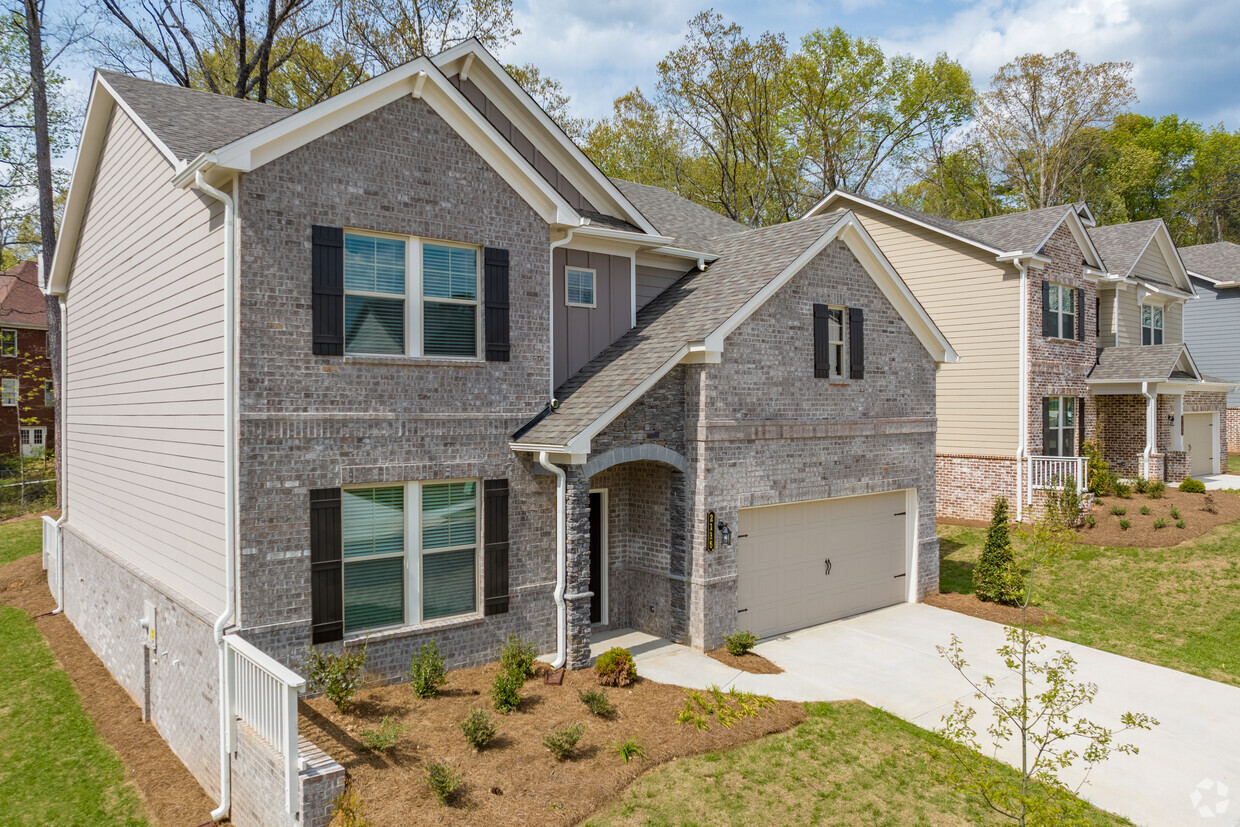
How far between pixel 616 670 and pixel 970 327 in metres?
16.8

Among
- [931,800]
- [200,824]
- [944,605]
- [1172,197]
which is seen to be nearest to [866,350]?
[944,605]

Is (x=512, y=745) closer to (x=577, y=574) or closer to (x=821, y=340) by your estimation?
(x=577, y=574)

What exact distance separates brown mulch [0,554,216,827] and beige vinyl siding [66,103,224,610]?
1962mm

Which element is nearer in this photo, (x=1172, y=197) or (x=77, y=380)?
(x=77, y=380)

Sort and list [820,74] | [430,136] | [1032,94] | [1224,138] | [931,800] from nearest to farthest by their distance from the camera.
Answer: [931,800] < [430,136] < [820,74] < [1032,94] < [1224,138]

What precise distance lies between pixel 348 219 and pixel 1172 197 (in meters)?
56.0

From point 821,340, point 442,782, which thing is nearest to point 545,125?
point 821,340

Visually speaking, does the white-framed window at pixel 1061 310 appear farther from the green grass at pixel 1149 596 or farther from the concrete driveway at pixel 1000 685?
the concrete driveway at pixel 1000 685

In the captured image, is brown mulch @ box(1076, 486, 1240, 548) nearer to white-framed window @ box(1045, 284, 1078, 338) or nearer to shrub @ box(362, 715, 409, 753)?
white-framed window @ box(1045, 284, 1078, 338)

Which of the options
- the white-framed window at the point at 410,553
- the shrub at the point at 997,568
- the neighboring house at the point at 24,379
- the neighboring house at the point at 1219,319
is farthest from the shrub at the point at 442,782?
the neighboring house at the point at 1219,319

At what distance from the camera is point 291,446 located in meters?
8.85

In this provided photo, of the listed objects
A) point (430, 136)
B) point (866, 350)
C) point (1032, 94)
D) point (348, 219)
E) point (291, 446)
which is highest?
point (1032, 94)

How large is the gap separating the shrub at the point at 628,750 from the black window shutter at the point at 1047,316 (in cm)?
1841

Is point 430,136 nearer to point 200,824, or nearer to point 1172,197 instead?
point 200,824
